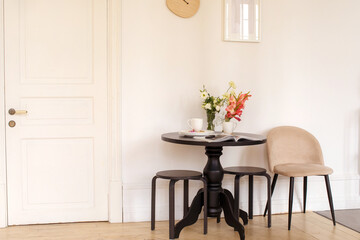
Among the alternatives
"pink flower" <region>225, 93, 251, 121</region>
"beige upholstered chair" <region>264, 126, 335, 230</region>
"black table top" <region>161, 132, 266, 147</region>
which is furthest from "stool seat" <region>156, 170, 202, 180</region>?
"beige upholstered chair" <region>264, 126, 335, 230</region>

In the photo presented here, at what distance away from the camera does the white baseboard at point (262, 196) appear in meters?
3.39

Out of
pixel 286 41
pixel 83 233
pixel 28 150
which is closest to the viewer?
pixel 83 233

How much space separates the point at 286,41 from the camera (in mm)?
3627

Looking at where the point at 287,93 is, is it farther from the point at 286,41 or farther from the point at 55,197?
the point at 55,197

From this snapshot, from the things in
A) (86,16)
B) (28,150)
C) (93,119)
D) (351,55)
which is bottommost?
(28,150)

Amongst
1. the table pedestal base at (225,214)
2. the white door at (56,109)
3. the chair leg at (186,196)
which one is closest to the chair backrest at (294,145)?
the table pedestal base at (225,214)

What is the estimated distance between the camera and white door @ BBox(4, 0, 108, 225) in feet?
10.6

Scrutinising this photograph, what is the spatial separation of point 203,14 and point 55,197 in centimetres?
195

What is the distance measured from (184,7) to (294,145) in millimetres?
1521

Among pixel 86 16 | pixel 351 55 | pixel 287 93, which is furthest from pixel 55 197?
pixel 351 55

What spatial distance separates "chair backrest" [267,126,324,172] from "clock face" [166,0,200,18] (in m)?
1.23

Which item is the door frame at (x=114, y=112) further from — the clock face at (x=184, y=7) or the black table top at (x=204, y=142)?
the black table top at (x=204, y=142)

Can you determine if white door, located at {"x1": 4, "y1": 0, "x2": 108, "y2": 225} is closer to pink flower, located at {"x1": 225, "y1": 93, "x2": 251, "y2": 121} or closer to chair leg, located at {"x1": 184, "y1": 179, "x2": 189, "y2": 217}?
chair leg, located at {"x1": 184, "y1": 179, "x2": 189, "y2": 217}

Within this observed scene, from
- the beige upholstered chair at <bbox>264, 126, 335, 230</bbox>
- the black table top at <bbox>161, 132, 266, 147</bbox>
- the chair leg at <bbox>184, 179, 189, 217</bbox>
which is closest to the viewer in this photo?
the black table top at <bbox>161, 132, 266, 147</bbox>
